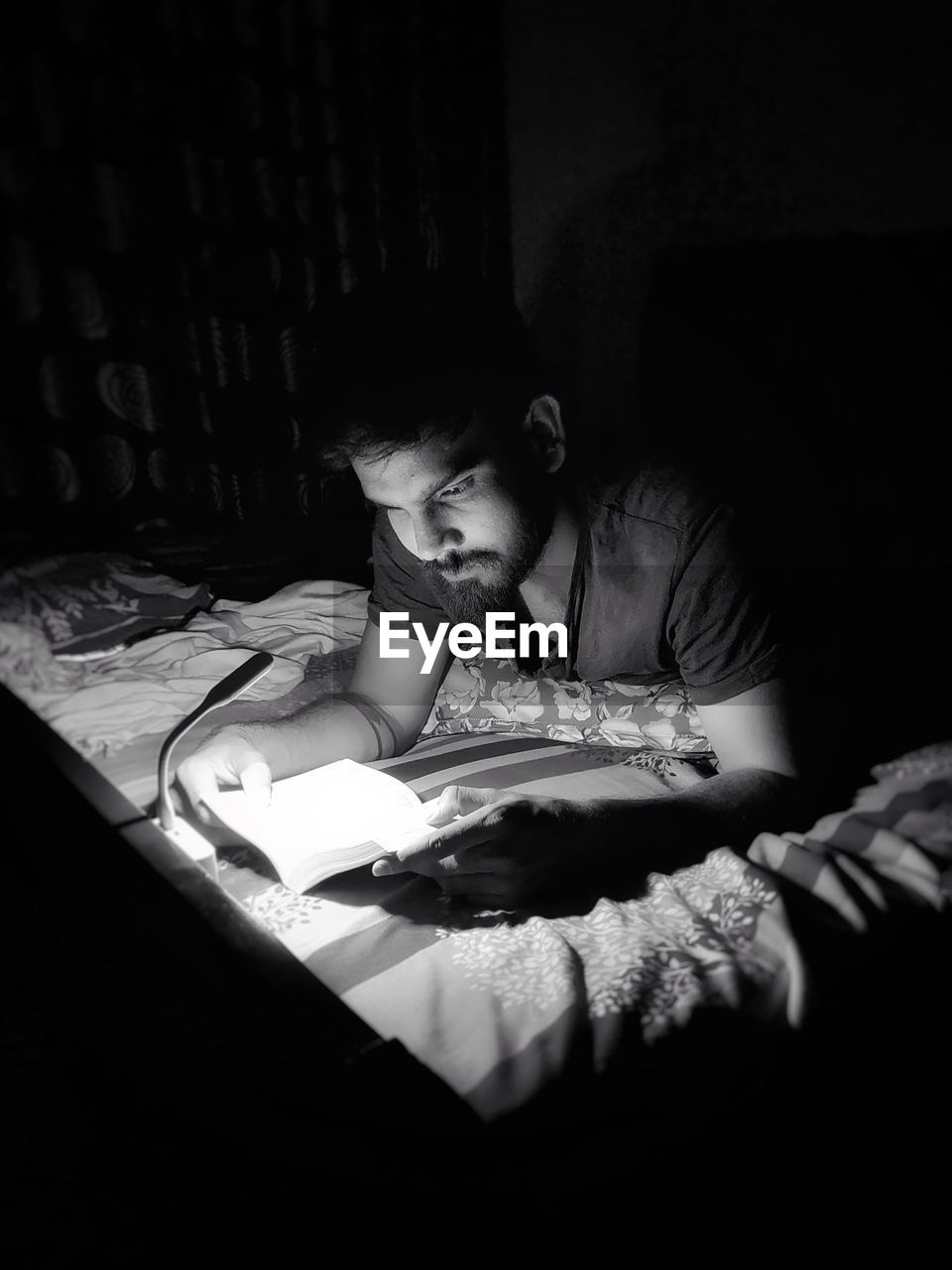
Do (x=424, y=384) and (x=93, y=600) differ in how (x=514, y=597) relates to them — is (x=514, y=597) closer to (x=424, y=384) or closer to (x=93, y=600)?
(x=424, y=384)

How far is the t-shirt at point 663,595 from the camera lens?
86cm

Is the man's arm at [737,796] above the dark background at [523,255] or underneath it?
underneath

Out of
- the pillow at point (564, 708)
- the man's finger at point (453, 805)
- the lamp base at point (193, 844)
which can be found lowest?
the pillow at point (564, 708)

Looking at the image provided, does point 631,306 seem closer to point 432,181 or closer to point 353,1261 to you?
point 432,181

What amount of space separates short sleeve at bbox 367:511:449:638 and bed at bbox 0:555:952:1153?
0.21 m

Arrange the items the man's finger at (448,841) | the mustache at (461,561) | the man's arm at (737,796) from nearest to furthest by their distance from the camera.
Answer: the man's finger at (448,841) → the man's arm at (737,796) → the mustache at (461,561)

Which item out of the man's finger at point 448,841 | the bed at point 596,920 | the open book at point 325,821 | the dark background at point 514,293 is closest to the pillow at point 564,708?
the bed at point 596,920

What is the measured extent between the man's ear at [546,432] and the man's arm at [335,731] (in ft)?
1.13

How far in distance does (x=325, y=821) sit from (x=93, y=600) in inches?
32.5

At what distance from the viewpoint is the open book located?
0.71 m

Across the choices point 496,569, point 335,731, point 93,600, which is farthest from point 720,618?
point 93,600

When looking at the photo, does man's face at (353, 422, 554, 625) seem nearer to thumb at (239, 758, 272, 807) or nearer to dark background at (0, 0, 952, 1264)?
dark background at (0, 0, 952, 1264)

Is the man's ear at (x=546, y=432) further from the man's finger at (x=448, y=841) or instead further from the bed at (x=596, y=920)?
the man's finger at (x=448, y=841)

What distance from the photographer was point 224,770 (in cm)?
90
